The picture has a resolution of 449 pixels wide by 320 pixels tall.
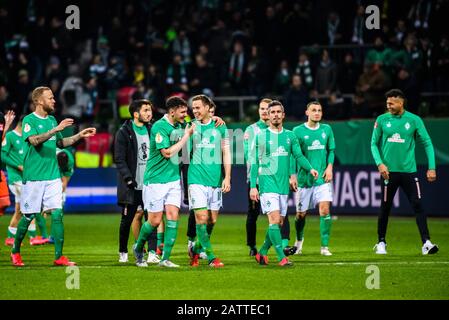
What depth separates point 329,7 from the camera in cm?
2777

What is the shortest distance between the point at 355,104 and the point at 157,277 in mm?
13630

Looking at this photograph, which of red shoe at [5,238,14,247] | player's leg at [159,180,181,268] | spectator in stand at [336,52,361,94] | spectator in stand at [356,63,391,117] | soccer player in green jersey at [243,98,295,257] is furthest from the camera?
spectator in stand at [336,52,361,94]

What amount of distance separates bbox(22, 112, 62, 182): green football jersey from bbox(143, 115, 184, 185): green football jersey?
4.79 ft

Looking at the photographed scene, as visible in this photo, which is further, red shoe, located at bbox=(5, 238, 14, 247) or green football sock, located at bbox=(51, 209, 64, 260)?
red shoe, located at bbox=(5, 238, 14, 247)

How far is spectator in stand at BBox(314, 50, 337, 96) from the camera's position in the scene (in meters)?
25.3

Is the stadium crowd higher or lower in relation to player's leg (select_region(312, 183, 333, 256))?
higher

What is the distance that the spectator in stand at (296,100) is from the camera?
25.0 meters

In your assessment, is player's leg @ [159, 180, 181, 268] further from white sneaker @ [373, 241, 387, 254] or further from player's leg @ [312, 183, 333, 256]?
white sneaker @ [373, 241, 387, 254]

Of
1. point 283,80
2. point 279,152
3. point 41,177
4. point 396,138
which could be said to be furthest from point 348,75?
point 41,177

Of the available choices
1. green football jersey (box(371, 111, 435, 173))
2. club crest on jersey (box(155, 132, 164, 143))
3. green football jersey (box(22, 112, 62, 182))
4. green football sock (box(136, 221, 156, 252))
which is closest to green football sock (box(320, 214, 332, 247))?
green football jersey (box(371, 111, 435, 173))

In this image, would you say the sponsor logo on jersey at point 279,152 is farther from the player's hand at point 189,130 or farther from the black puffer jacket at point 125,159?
the black puffer jacket at point 125,159

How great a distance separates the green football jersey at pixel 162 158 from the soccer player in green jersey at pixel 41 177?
1.14m

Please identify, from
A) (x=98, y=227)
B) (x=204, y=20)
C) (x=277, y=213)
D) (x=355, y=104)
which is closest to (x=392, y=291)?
(x=277, y=213)

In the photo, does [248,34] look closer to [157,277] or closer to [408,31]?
[408,31]
